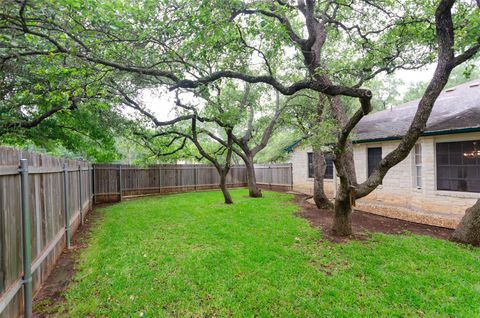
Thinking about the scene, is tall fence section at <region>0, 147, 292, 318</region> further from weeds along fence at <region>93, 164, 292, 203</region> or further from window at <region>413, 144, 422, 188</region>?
window at <region>413, 144, 422, 188</region>

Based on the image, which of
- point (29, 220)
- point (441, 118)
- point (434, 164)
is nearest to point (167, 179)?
point (29, 220)

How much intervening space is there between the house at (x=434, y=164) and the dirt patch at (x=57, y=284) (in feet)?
26.0

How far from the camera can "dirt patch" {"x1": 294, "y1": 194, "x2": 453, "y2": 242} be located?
556cm

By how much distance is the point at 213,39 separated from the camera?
15.7ft

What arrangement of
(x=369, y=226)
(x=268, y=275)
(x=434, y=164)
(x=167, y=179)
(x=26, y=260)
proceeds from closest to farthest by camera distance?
(x=26, y=260)
(x=268, y=275)
(x=369, y=226)
(x=434, y=164)
(x=167, y=179)

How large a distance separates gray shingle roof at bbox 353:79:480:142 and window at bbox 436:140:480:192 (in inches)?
25.0

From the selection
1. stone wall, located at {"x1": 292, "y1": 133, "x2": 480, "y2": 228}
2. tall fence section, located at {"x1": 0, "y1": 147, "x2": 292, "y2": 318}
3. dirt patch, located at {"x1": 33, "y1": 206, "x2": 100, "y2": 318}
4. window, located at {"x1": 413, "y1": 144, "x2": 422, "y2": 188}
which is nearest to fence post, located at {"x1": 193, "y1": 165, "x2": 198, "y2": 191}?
tall fence section, located at {"x1": 0, "y1": 147, "x2": 292, "y2": 318}

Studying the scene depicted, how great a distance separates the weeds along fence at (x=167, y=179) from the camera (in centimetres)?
1097

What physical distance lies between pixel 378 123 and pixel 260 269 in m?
9.46

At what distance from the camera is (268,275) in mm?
3582

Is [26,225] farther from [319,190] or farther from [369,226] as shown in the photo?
[319,190]

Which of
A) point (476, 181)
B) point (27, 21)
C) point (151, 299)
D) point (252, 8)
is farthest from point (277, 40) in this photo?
point (476, 181)

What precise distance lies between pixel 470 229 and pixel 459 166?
3.02 m

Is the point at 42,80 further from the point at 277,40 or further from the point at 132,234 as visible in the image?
the point at 277,40
